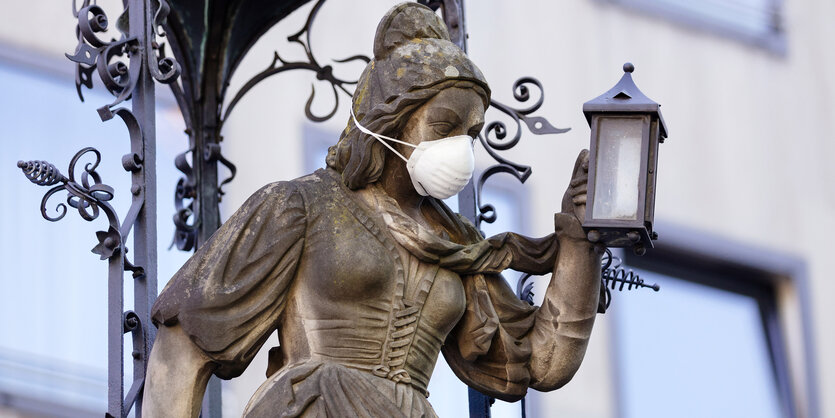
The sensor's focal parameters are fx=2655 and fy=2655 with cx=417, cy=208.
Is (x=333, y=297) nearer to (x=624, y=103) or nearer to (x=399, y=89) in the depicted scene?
(x=399, y=89)

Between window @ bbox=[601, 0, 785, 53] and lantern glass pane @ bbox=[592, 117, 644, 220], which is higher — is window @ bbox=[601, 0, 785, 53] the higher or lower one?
the higher one

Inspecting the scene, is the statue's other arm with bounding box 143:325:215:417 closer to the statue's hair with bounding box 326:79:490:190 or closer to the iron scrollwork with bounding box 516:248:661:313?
the statue's hair with bounding box 326:79:490:190

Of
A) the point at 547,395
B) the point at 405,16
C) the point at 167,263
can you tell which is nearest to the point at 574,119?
the point at 547,395

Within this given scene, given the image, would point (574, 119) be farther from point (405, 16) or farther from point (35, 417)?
point (405, 16)

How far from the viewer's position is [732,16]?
13.4 m

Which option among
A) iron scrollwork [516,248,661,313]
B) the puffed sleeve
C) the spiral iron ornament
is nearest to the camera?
the puffed sleeve

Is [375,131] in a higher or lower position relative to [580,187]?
higher

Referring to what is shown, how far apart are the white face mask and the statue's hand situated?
0.25 m

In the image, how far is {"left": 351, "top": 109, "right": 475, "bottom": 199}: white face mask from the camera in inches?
253

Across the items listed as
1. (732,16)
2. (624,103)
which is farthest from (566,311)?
(732,16)

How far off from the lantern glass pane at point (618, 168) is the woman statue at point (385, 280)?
118mm

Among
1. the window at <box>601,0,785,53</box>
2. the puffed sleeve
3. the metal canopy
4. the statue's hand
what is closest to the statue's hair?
the puffed sleeve

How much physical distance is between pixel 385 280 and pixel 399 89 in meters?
0.47

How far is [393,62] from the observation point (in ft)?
21.4
